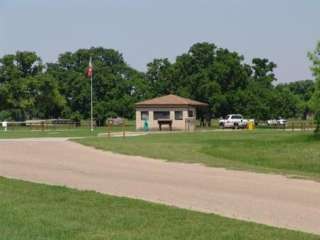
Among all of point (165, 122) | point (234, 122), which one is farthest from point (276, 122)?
point (165, 122)

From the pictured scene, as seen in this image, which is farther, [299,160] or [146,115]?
[146,115]

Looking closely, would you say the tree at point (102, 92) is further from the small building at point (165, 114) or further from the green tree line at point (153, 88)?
the small building at point (165, 114)

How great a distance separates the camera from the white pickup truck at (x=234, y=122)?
7089 centimetres

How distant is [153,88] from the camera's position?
86.6 m

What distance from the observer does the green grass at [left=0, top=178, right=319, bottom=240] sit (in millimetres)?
8633

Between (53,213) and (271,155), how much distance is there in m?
15.3

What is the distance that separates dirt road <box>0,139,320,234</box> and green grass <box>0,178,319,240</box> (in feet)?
2.30

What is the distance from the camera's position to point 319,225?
31.7 feet

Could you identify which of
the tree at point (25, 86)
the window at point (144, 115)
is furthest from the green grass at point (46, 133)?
the tree at point (25, 86)

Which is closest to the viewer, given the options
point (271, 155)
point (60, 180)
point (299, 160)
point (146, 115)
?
point (60, 180)

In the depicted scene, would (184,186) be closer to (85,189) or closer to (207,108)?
(85,189)

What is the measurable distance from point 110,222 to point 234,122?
6217cm

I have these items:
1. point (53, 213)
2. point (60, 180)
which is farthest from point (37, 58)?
point (53, 213)

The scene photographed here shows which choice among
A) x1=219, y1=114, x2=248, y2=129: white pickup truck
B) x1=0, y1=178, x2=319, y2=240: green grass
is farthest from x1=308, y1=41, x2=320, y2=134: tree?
x1=219, y1=114, x2=248, y2=129: white pickup truck
